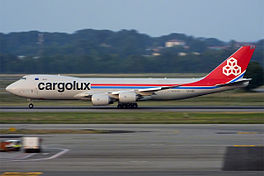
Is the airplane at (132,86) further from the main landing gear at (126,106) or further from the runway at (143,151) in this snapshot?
the runway at (143,151)

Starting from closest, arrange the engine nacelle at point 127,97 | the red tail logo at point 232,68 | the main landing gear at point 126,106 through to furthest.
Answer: the engine nacelle at point 127,97 → the main landing gear at point 126,106 → the red tail logo at point 232,68

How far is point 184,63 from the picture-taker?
12231 cm

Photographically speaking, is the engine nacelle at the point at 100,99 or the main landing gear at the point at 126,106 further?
the main landing gear at the point at 126,106

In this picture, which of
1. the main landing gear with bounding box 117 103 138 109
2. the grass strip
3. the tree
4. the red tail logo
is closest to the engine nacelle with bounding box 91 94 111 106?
the main landing gear with bounding box 117 103 138 109

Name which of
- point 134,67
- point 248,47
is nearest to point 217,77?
point 248,47

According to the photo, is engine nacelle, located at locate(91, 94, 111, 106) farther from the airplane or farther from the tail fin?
the tail fin

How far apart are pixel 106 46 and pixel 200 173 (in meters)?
179

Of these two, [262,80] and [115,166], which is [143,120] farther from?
[262,80]

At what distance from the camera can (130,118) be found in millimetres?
34312

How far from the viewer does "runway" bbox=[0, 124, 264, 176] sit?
1611 centimetres

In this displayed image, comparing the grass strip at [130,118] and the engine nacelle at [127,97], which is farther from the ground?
the engine nacelle at [127,97]

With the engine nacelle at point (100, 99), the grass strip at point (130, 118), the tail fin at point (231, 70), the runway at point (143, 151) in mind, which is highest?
the tail fin at point (231, 70)

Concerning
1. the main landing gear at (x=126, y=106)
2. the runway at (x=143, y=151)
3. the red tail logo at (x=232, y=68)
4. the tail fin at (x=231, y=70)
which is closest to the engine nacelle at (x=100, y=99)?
the main landing gear at (x=126, y=106)

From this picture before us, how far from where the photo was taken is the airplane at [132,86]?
43.7 m
